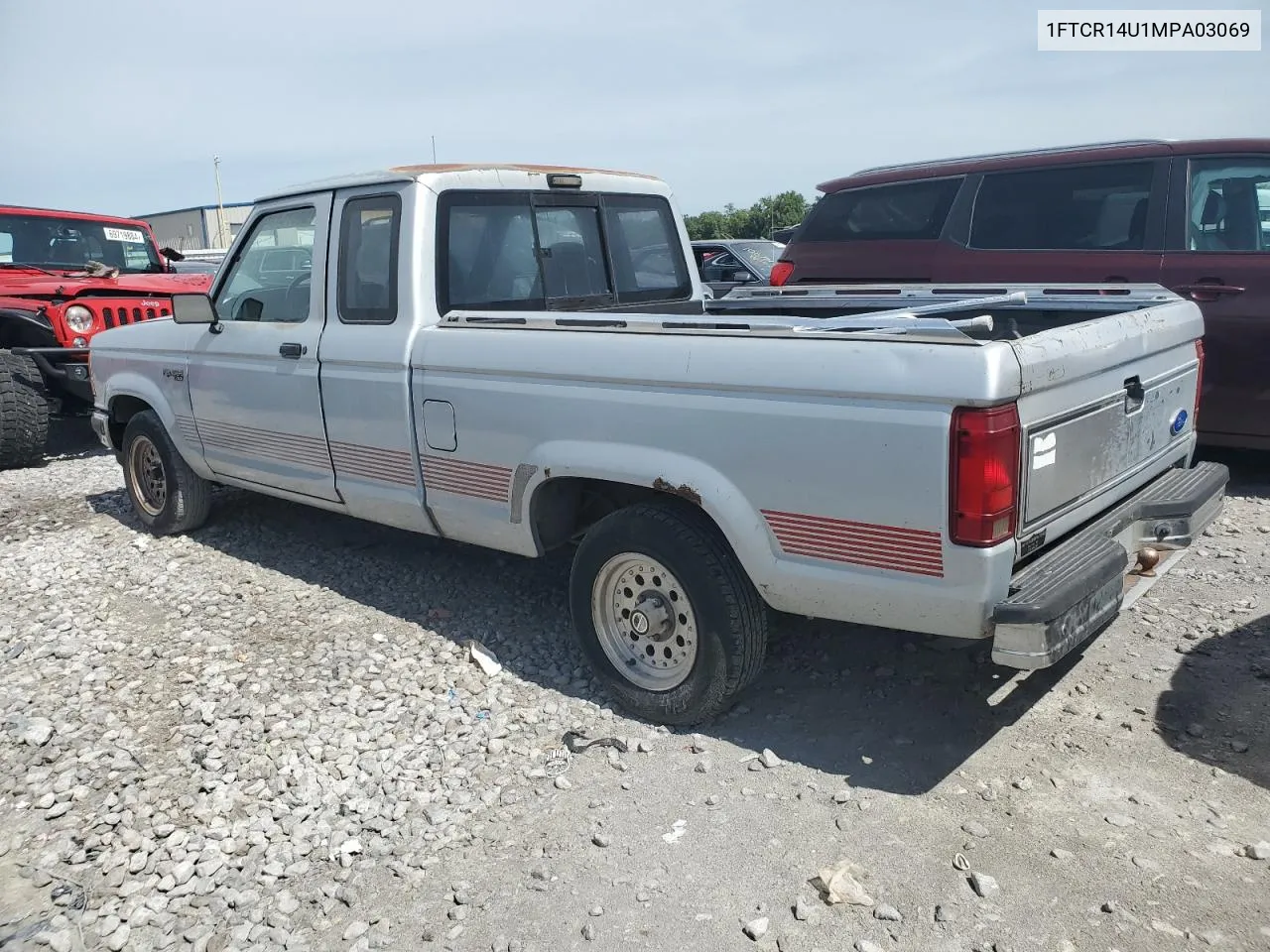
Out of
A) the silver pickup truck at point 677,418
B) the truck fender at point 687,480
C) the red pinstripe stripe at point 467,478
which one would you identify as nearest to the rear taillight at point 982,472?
the silver pickup truck at point 677,418

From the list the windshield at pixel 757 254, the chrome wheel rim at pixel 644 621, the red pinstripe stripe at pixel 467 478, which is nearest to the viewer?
the chrome wheel rim at pixel 644 621

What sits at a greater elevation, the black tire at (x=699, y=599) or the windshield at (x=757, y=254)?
the windshield at (x=757, y=254)

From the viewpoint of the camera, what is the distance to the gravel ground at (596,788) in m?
2.62

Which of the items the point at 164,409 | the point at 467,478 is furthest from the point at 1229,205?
the point at 164,409

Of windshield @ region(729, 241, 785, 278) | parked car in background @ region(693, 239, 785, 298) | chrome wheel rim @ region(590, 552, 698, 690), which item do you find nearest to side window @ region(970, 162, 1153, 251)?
chrome wheel rim @ region(590, 552, 698, 690)

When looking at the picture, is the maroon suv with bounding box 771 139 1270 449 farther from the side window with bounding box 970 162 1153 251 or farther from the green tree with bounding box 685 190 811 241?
the green tree with bounding box 685 190 811 241

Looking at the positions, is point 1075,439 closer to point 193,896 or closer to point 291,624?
point 193,896

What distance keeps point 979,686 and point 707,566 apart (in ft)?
3.96

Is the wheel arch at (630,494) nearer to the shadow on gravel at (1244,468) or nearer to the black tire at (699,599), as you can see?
the black tire at (699,599)

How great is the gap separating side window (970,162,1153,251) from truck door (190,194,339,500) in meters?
4.25

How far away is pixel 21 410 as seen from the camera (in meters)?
7.68

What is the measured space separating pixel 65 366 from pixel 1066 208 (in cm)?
733

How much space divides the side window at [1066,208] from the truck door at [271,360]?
4.25 meters

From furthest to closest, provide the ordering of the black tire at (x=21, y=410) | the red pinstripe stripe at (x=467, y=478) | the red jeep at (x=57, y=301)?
the red jeep at (x=57, y=301) < the black tire at (x=21, y=410) < the red pinstripe stripe at (x=467, y=478)
